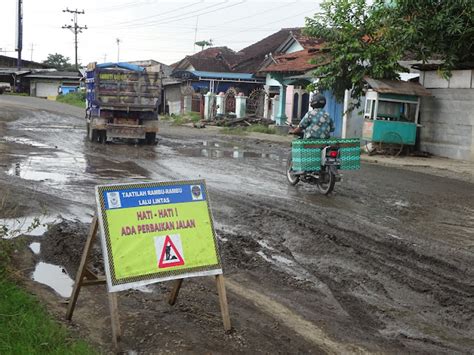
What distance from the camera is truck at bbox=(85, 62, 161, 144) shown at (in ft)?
61.9

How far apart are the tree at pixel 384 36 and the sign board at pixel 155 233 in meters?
13.6

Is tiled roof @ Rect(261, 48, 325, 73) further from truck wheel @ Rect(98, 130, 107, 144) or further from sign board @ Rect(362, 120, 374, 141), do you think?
truck wheel @ Rect(98, 130, 107, 144)

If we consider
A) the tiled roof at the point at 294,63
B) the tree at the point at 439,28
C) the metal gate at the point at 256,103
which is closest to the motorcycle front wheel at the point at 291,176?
the tree at the point at 439,28

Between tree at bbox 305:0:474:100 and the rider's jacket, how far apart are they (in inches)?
284

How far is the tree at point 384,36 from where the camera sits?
16500 mm

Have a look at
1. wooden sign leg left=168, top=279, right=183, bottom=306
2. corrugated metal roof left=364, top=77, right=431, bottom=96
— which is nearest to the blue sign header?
wooden sign leg left=168, top=279, right=183, bottom=306

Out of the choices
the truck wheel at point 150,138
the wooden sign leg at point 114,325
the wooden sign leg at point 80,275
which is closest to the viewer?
the wooden sign leg at point 114,325

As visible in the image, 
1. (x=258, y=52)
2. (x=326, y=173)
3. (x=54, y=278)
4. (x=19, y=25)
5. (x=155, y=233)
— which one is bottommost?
(x=54, y=278)

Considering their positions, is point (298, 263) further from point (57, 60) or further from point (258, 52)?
point (57, 60)

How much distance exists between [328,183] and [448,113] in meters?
9.53

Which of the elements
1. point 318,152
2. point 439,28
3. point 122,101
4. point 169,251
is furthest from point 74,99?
point 169,251

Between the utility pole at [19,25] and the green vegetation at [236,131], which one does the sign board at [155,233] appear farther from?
the utility pole at [19,25]

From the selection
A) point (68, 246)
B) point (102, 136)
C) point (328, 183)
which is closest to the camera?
point (68, 246)

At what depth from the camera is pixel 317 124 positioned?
36.0 feet
